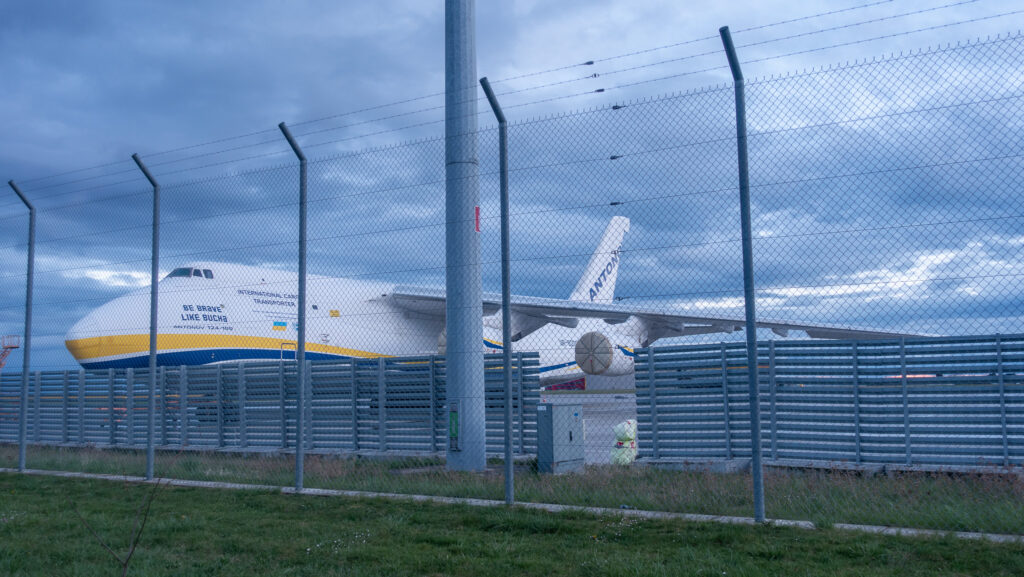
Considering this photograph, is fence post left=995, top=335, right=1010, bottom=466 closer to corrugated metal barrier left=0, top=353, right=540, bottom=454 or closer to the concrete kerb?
the concrete kerb

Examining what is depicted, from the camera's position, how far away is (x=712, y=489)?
6.66 m

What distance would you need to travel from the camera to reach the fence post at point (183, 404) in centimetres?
1314

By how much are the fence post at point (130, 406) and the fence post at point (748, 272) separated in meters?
11.2

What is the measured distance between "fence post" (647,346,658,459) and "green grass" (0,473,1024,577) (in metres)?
3.76

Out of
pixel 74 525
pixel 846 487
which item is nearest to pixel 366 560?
pixel 74 525

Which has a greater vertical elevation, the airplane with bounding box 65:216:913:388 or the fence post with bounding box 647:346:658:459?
the airplane with bounding box 65:216:913:388

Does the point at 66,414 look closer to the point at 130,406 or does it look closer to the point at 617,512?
the point at 130,406

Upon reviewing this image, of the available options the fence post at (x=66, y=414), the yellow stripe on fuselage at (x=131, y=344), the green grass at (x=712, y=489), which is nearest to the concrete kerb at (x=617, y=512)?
the green grass at (x=712, y=489)

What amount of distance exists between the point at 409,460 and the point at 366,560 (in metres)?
5.49

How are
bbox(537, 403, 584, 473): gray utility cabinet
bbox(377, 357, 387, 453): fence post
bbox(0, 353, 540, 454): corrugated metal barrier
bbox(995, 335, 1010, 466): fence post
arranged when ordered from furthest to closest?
bbox(377, 357, 387, 453): fence post < bbox(0, 353, 540, 454): corrugated metal barrier < bbox(537, 403, 584, 473): gray utility cabinet < bbox(995, 335, 1010, 466): fence post

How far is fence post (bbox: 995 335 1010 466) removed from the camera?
8062 millimetres

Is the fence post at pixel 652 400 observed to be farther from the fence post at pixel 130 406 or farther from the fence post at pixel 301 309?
the fence post at pixel 130 406

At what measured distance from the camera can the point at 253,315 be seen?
1614cm

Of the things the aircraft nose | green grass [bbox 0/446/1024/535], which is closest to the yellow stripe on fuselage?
the aircraft nose
